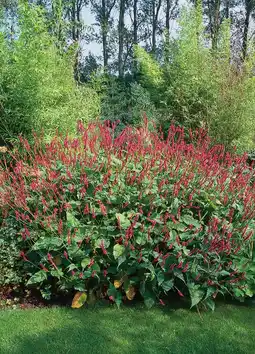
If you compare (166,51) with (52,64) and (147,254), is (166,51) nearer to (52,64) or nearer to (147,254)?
(52,64)

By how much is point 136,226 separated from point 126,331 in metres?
0.70

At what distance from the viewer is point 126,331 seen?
2582mm

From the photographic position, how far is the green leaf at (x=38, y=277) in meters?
2.81

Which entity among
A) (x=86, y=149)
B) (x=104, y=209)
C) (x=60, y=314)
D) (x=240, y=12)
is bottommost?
(x=60, y=314)

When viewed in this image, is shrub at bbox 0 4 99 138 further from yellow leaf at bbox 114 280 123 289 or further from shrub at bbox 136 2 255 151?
shrub at bbox 136 2 255 151

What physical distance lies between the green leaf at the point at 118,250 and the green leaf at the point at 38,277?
21.3 inches

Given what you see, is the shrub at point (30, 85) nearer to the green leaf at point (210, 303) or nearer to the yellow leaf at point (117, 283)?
the yellow leaf at point (117, 283)

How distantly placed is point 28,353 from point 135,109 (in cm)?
655

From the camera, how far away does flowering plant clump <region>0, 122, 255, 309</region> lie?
2.79 meters

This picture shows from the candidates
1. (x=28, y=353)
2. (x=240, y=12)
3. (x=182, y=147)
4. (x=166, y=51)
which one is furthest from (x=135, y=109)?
(x=240, y=12)

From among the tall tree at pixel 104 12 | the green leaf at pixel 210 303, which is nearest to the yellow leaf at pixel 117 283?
the green leaf at pixel 210 303

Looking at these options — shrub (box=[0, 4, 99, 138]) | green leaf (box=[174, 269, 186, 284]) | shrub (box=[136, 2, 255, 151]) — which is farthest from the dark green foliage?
shrub (box=[136, 2, 255, 151])

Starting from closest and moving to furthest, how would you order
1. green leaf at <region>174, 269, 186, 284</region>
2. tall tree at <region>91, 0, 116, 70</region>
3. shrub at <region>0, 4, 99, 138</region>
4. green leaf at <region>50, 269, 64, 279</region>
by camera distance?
green leaf at <region>174, 269, 186, 284</region> → green leaf at <region>50, 269, 64, 279</region> → shrub at <region>0, 4, 99, 138</region> → tall tree at <region>91, 0, 116, 70</region>

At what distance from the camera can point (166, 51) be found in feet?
30.8
